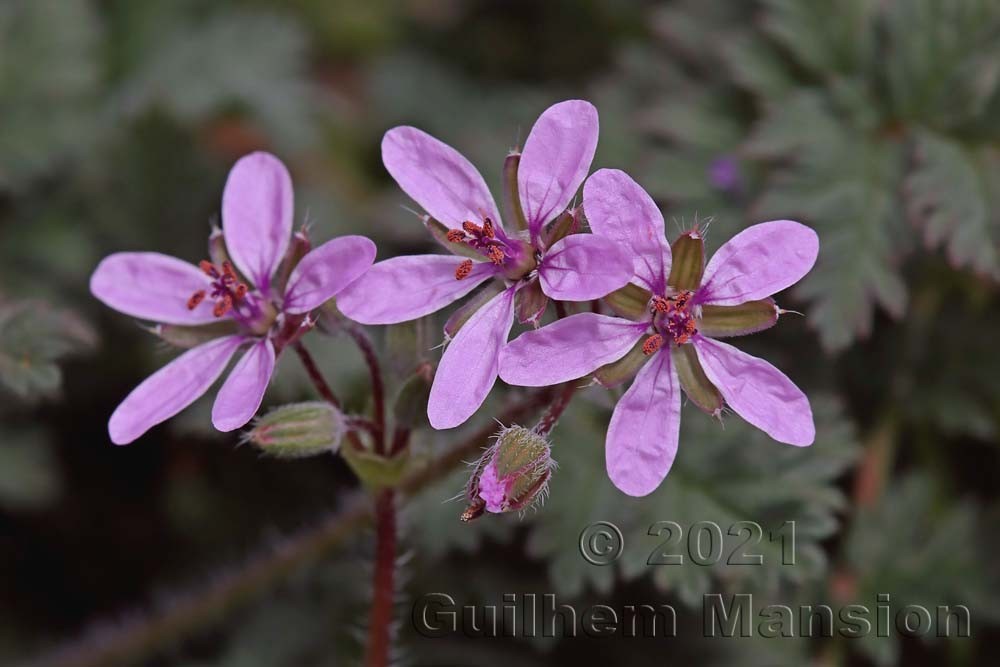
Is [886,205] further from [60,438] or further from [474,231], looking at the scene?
[60,438]

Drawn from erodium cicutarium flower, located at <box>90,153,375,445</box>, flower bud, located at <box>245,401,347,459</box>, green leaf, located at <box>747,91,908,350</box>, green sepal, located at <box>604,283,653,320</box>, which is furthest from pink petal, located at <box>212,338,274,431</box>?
green leaf, located at <box>747,91,908,350</box>

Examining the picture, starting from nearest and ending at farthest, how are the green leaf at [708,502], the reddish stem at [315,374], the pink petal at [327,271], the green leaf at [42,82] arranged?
the pink petal at [327,271], the reddish stem at [315,374], the green leaf at [708,502], the green leaf at [42,82]

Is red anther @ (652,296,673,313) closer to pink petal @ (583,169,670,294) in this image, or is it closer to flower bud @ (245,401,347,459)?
pink petal @ (583,169,670,294)

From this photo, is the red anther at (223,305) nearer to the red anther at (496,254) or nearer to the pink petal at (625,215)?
the red anther at (496,254)

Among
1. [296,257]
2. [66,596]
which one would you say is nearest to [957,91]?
[296,257]

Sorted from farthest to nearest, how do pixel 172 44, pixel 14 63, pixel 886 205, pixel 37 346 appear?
pixel 172 44 < pixel 14 63 < pixel 886 205 < pixel 37 346

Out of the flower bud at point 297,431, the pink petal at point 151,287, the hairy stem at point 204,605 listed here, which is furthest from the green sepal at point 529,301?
the hairy stem at point 204,605
